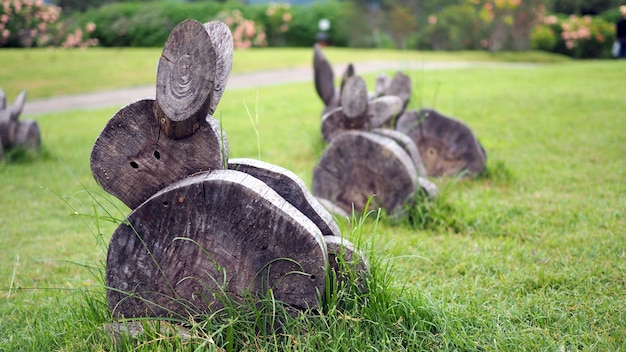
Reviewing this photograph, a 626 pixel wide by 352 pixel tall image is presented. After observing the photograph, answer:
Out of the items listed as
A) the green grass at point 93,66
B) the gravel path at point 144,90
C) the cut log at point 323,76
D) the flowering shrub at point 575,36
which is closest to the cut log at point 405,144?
the cut log at point 323,76

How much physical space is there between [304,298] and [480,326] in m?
0.75

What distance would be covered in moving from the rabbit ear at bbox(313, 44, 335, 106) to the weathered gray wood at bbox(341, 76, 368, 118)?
→ 1.38m

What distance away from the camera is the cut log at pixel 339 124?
4.28 m

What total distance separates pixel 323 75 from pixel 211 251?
368cm

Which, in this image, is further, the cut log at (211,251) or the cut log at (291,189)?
the cut log at (291,189)

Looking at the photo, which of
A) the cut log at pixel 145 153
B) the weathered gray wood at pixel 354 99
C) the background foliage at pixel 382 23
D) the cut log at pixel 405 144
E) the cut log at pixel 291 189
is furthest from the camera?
the background foliage at pixel 382 23

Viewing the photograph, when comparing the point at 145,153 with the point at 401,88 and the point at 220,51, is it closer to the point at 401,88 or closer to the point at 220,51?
the point at 220,51

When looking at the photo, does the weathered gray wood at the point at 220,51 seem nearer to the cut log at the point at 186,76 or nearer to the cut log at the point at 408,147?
the cut log at the point at 186,76

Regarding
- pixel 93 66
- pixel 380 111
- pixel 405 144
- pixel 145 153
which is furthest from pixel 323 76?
pixel 93 66

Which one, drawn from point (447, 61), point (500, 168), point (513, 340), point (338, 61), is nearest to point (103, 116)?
point (500, 168)

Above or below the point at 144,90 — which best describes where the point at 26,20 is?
above

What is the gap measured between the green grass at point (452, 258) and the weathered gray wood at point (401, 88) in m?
0.33

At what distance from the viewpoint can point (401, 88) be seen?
5.41 meters

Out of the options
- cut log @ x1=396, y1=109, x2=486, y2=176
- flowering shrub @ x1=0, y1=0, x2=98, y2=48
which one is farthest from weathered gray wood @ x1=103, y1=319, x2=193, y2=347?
flowering shrub @ x1=0, y1=0, x2=98, y2=48
